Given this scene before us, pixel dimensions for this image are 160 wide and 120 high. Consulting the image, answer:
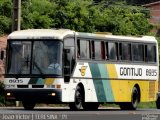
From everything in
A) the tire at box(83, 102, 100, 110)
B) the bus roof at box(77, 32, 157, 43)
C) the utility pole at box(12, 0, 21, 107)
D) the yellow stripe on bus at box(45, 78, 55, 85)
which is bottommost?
the tire at box(83, 102, 100, 110)

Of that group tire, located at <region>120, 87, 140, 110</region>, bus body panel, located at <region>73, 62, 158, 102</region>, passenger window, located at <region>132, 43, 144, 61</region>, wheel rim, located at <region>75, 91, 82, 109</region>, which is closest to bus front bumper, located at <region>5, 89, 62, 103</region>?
wheel rim, located at <region>75, 91, 82, 109</region>

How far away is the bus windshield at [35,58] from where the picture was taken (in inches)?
1198

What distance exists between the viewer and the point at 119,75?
3441 cm

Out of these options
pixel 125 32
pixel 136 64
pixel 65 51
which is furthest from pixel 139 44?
pixel 125 32

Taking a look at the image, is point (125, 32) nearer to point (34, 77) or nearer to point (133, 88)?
point (133, 88)

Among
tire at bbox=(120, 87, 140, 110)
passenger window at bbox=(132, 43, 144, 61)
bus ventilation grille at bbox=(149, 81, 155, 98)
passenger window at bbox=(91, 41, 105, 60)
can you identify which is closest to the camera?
passenger window at bbox=(91, 41, 105, 60)

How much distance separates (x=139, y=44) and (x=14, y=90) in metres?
7.94

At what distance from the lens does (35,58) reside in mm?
30656

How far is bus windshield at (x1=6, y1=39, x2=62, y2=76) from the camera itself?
30.4m

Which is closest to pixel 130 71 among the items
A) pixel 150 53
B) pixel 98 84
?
pixel 150 53

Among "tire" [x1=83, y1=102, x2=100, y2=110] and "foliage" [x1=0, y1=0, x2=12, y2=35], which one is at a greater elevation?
"foliage" [x1=0, y1=0, x2=12, y2=35]

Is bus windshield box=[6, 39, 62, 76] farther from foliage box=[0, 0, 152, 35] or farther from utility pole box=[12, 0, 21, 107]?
foliage box=[0, 0, 152, 35]

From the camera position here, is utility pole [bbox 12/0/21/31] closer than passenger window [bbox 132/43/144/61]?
No

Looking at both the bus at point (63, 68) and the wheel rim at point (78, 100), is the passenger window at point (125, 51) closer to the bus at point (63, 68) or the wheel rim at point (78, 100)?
the bus at point (63, 68)
